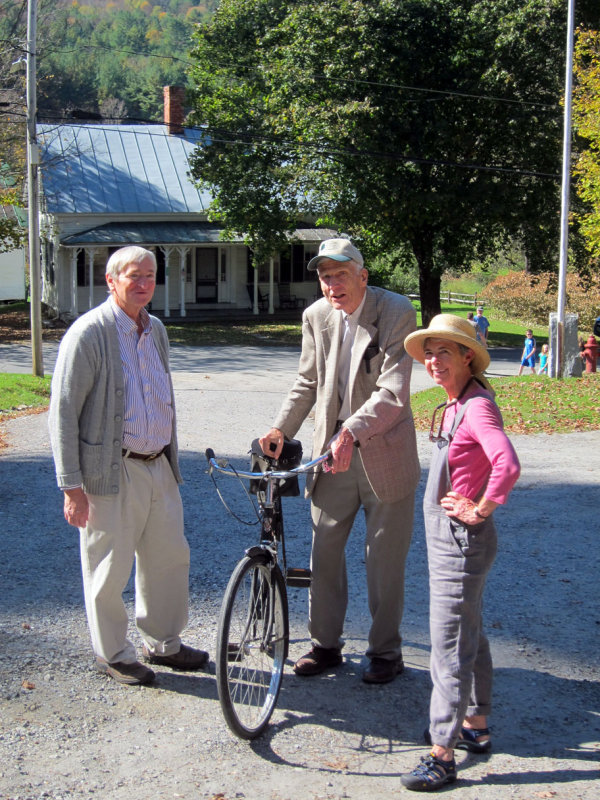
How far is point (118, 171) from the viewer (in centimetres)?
3772

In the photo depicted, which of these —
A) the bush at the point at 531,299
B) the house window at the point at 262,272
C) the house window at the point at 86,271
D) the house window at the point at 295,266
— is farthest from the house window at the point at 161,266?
the bush at the point at 531,299

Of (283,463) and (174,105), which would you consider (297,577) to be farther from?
(174,105)

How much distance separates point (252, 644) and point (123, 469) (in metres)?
1.02

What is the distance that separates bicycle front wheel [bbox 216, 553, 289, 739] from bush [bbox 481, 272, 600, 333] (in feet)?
121

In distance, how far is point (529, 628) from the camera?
17.4 ft

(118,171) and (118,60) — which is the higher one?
(118,60)

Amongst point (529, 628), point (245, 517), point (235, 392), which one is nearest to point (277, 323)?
point (235, 392)

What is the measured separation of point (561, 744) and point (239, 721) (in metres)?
1.37

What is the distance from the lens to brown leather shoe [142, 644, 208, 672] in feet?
15.2

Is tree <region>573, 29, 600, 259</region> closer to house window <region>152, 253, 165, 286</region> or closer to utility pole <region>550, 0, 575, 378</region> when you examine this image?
utility pole <region>550, 0, 575, 378</region>

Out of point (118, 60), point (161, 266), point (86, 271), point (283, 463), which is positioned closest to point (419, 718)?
point (283, 463)

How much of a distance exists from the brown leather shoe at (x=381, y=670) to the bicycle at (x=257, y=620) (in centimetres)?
45

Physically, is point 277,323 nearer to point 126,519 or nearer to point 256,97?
point 256,97

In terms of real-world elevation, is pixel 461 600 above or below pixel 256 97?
below
